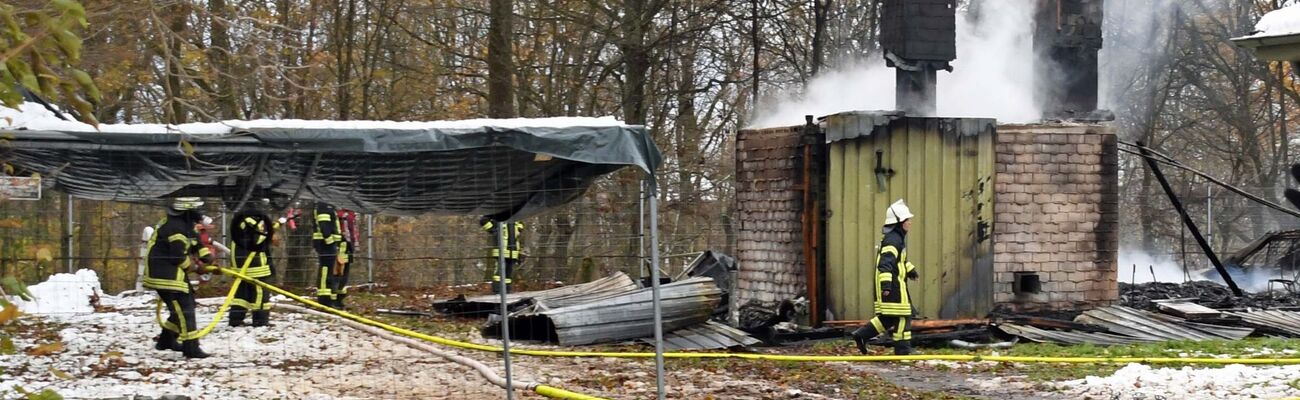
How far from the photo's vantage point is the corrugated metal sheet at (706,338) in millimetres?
12001

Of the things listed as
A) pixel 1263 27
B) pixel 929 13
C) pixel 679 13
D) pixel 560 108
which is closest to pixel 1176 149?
pixel 679 13

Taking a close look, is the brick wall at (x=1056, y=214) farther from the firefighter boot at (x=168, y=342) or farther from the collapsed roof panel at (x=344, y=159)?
the firefighter boot at (x=168, y=342)

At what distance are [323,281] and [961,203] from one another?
24.3 ft

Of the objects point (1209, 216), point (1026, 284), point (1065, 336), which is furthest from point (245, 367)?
point (1209, 216)

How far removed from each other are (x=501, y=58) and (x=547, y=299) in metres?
7.17

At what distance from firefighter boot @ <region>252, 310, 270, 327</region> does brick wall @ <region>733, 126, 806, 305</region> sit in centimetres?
504

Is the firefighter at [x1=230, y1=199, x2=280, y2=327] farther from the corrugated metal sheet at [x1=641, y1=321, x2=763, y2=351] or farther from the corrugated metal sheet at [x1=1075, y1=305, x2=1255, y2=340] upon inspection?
the corrugated metal sheet at [x1=1075, y1=305, x2=1255, y2=340]

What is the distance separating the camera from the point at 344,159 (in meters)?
8.43

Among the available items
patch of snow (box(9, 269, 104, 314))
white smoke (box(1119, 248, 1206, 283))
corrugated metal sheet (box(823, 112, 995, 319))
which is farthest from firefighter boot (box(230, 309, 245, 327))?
white smoke (box(1119, 248, 1206, 283))

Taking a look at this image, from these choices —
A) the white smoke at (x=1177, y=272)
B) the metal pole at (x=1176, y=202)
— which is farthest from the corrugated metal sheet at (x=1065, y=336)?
the white smoke at (x=1177, y=272)

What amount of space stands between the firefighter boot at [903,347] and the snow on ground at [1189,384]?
1981 mm

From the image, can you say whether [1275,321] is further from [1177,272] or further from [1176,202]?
[1177,272]

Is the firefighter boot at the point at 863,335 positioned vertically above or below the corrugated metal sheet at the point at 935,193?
below

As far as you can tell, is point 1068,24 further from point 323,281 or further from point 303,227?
point 303,227
